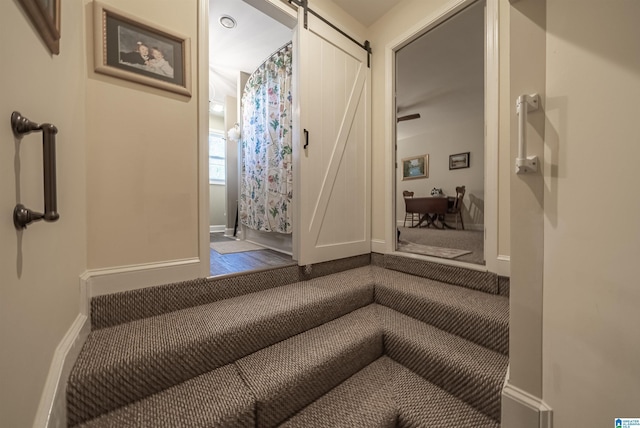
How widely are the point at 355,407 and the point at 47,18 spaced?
1.89m

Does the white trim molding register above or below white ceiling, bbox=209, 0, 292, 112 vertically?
below

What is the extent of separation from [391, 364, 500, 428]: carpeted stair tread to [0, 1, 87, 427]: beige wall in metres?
1.30

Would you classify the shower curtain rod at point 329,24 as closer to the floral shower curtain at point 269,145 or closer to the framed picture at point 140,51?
the floral shower curtain at point 269,145

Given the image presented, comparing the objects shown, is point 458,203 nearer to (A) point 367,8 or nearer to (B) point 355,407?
(A) point 367,8

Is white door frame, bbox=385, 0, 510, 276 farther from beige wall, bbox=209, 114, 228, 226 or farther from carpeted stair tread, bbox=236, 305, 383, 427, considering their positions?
beige wall, bbox=209, 114, 228, 226

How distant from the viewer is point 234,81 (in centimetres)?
381

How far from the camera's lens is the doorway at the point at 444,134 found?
123 inches

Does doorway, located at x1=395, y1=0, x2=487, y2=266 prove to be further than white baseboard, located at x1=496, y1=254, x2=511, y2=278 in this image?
Yes

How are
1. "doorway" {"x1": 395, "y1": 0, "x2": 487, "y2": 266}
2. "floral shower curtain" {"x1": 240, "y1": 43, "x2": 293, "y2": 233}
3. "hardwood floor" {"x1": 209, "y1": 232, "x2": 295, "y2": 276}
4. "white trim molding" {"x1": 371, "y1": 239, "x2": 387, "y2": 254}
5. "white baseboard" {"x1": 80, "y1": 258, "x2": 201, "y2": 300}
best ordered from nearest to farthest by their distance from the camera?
1. "white baseboard" {"x1": 80, "y1": 258, "x2": 201, "y2": 300}
2. "hardwood floor" {"x1": 209, "y1": 232, "x2": 295, "y2": 276}
3. "white trim molding" {"x1": 371, "y1": 239, "x2": 387, "y2": 254}
4. "floral shower curtain" {"x1": 240, "y1": 43, "x2": 293, "y2": 233}
5. "doorway" {"x1": 395, "y1": 0, "x2": 487, "y2": 266}

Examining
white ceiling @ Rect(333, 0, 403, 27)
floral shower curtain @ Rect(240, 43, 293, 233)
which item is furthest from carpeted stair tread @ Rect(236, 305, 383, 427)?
white ceiling @ Rect(333, 0, 403, 27)

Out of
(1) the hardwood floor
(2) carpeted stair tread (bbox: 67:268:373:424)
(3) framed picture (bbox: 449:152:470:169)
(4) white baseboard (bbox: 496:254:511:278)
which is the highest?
(3) framed picture (bbox: 449:152:470:169)

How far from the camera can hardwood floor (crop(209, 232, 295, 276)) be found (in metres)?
1.88

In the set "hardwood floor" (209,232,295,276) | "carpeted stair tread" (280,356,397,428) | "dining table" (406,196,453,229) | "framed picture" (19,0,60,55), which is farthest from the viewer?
"dining table" (406,196,453,229)

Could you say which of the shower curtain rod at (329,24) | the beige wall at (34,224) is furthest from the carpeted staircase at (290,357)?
the shower curtain rod at (329,24)
